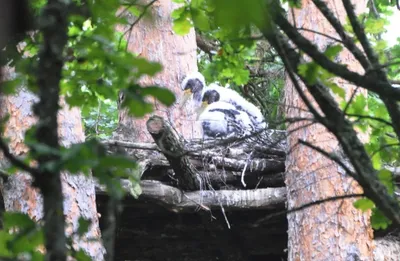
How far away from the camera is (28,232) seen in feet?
3.74

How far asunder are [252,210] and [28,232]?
4.38 meters

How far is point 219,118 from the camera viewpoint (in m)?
6.57

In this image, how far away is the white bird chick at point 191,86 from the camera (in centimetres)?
640

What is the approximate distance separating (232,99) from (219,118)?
72 cm

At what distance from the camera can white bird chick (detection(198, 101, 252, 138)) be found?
6.45m

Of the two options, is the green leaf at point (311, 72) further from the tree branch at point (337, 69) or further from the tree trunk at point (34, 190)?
the tree trunk at point (34, 190)

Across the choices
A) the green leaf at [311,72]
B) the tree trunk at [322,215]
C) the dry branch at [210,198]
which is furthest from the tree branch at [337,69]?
the dry branch at [210,198]

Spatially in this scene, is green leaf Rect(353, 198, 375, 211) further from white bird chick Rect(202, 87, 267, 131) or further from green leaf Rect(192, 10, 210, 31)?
white bird chick Rect(202, 87, 267, 131)

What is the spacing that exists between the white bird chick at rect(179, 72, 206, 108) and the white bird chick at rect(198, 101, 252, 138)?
0.24 metres

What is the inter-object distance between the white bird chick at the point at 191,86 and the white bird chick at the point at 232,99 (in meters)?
0.19

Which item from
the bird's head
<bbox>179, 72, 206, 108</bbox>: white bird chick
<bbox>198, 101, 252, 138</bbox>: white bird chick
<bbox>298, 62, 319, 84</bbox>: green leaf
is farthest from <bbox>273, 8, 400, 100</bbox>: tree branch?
the bird's head

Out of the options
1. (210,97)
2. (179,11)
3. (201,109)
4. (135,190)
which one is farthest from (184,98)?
(179,11)

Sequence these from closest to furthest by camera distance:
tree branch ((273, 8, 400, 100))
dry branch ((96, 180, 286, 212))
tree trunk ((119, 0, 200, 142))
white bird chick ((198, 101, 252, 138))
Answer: tree branch ((273, 8, 400, 100)) → dry branch ((96, 180, 286, 212)) → tree trunk ((119, 0, 200, 142)) → white bird chick ((198, 101, 252, 138))

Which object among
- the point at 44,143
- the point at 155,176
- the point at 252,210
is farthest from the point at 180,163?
the point at 44,143
